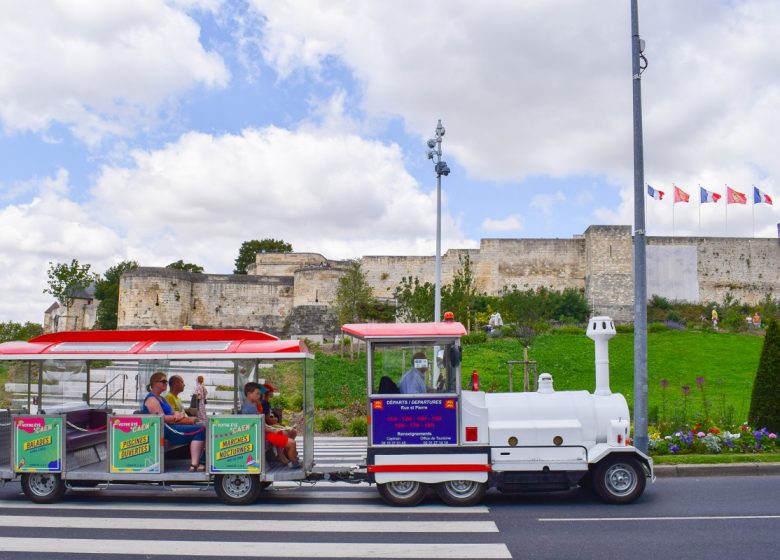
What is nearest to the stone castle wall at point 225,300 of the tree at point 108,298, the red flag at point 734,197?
the tree at point 108,298

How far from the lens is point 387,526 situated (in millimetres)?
7680

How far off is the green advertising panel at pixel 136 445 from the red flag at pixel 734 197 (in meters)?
45.6

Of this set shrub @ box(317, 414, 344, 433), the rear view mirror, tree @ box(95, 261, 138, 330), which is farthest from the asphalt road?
tree @ box(95, 261, 138, 330)

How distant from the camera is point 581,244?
54.0 m

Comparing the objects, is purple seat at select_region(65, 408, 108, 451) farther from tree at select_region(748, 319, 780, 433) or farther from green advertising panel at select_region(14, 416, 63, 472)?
tree at select_region(748, 319, 780, 433)

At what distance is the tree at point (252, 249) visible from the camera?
79.1 m

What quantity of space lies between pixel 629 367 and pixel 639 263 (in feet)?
55.0

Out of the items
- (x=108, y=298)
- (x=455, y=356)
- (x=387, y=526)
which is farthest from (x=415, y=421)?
(x=108, y=298)

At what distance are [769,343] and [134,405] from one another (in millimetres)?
11028

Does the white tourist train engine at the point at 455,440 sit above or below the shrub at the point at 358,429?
above

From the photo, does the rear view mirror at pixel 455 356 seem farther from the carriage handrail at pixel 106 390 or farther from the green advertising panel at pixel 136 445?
the carriage handrail at pixel 106 390

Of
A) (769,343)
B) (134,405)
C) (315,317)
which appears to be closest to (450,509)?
(134,405)

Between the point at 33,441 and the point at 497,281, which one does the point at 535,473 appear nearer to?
the point at 33,441

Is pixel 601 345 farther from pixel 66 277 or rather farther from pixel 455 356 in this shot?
pixel 66 277
